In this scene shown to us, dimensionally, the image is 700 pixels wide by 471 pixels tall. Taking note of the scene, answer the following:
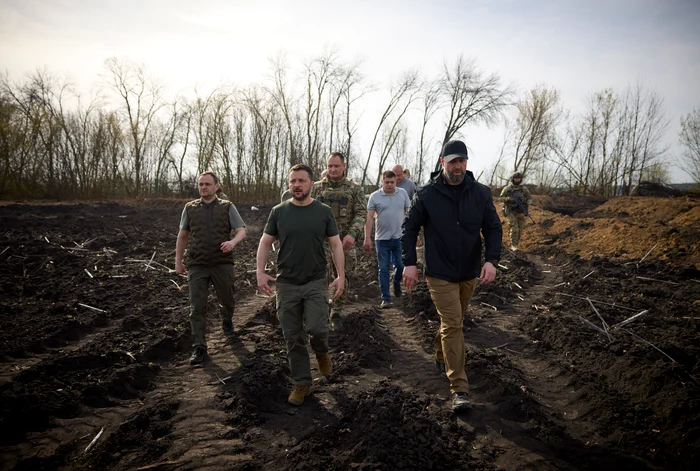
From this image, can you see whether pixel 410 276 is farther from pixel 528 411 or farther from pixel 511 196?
pixel 511 196

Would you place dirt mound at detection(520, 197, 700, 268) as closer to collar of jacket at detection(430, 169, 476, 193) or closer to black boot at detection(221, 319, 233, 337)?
collar of jacket at detection(430, 169, 476, 193)

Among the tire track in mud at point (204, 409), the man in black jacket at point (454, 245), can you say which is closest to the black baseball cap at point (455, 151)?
the man in black jacket at point (454, 245)

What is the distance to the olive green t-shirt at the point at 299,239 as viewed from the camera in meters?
4.00

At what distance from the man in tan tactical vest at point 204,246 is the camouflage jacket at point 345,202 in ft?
4.12

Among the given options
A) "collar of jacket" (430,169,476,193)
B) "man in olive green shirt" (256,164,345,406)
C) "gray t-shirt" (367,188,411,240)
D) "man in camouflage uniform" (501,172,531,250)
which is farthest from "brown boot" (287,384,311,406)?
"man in camouflage uniform" (501,172,531,250)

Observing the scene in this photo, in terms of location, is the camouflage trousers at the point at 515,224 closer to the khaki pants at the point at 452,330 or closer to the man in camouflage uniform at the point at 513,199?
the man in camouflage uniform at the point at 513,199

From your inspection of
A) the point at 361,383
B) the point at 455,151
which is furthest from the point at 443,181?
the point at 361,383

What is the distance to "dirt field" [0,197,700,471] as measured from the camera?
3.26 metres

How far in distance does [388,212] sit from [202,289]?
131 inches

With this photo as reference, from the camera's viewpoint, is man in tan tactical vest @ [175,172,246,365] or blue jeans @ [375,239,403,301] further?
blue jeans @ [375,239,403,301]

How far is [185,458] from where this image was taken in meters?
3.21

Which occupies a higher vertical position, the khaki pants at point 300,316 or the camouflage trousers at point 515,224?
the camouflage trousers at point 515,224

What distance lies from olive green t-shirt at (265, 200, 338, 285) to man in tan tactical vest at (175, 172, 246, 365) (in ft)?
→ 4.83

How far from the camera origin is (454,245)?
4.01 metres
